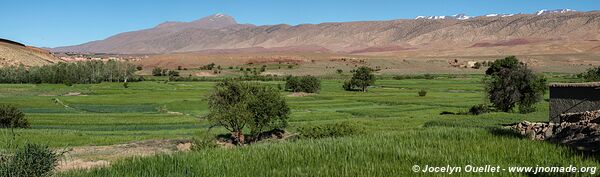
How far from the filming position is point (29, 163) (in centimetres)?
939

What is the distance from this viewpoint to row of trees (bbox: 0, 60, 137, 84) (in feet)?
416

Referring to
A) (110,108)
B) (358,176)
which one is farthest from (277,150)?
(110,108)

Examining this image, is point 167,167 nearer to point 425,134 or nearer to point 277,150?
point 277,150

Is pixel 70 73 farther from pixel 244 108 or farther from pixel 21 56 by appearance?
pixel 244 108

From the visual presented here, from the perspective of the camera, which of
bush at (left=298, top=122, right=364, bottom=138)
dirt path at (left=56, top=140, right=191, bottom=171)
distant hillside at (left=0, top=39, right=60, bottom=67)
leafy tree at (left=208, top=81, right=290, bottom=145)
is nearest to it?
dirt path at (left=56, top=140, right=191, bottom=171)

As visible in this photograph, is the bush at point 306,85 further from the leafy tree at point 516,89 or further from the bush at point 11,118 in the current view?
the bush at point 11,118

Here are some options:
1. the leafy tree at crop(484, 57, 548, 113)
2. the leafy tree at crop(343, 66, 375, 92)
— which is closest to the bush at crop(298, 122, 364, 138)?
the leafy tree at crop(484, 57, 548, 113)

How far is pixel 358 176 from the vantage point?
8.24 metres

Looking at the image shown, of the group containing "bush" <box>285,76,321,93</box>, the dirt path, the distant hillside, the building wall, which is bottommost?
the dirt path

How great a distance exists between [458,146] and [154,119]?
49.9m

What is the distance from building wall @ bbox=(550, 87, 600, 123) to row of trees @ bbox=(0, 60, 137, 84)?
361 feet

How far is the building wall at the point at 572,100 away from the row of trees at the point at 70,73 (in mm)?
109920

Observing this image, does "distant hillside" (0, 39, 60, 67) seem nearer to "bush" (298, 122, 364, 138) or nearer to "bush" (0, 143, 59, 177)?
"bush" (298, 122, 364, 138)

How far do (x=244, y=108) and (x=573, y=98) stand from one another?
22842 millimetres
